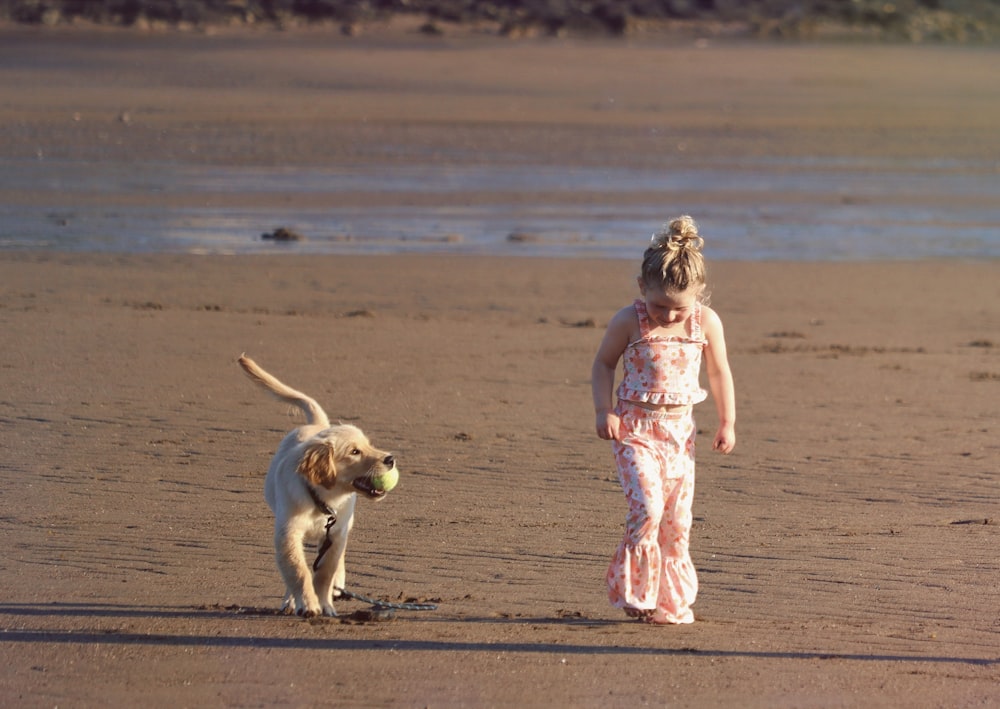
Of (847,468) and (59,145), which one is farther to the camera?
(59,145)

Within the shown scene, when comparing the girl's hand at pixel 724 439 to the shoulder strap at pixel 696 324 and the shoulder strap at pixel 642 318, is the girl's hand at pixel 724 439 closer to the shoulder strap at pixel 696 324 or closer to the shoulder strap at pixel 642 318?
the shoulder strap at pixel 696 324

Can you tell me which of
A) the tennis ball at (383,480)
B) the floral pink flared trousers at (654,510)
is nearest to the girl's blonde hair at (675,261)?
the floral pink flared trousers at (654,510)

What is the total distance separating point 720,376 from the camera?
5746 mm

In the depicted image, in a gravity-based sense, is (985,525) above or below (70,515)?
above

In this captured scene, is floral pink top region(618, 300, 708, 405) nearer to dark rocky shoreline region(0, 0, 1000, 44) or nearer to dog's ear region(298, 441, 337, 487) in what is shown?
dog's ear region(298, 441, 337, 487)

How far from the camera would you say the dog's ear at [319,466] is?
555 centimetres

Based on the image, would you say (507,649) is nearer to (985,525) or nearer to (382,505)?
(382,505)

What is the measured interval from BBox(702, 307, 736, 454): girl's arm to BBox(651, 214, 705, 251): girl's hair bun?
0.30 metres

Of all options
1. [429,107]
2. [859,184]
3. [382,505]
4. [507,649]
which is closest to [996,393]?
[382,505]

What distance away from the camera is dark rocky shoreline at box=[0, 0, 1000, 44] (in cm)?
4641

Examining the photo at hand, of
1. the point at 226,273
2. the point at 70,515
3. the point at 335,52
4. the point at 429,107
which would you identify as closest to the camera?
the point at 70,515

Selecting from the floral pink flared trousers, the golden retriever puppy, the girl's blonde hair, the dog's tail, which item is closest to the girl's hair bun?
→ the girl's blonde hair

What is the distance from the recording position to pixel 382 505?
798 cm

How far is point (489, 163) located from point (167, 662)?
23.1m
